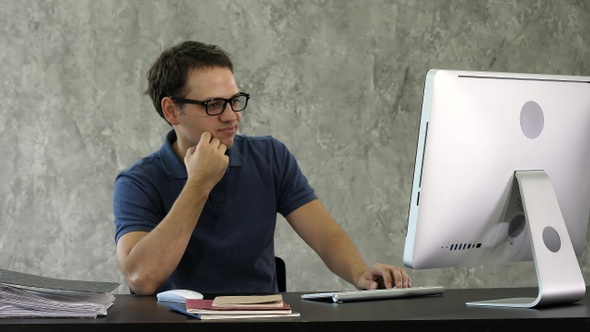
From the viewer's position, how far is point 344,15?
3668 millimetres

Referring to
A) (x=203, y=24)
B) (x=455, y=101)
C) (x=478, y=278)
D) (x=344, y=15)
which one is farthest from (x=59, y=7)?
(x=455, y=101)

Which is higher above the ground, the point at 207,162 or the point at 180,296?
the point at 207,162

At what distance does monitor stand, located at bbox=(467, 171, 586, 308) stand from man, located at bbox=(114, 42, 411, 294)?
1.89 feet

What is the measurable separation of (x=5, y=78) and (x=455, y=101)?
7.78ft

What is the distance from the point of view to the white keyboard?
5.72ft

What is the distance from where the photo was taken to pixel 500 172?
1.65 meters

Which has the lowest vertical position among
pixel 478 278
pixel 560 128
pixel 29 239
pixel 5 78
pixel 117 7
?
pixel 478 278

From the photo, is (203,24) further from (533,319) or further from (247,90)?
(533,319)

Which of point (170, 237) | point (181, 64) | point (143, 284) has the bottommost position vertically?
point (143, 284)

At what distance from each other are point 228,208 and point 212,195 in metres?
0.06

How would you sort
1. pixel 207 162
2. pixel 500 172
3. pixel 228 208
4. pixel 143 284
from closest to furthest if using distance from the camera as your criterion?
pixel 500 172 → pixel 143 284 → pixel 207 162 → pixel 228 208

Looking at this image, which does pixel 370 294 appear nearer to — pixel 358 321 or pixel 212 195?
pixel 358 321

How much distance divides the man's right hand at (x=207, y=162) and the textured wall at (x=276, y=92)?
131 cm

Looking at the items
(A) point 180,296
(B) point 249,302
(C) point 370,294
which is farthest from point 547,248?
(A) point 180,296
